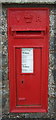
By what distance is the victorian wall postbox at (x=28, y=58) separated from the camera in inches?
120

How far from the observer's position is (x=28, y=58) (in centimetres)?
318

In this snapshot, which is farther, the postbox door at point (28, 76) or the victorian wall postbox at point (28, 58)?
the postbox door at point (28, 76)

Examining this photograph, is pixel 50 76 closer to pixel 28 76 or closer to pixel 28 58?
pixel 28 76

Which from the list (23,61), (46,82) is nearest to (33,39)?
(23,61)

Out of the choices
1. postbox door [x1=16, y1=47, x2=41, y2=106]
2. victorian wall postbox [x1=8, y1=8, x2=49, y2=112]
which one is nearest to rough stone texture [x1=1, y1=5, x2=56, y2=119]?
victorian wall postbox [x1=8, y1=8, x2=49, y2=112]

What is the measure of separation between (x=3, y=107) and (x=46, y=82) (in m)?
0.93

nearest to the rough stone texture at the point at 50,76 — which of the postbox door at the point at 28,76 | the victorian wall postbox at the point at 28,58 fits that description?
the victorian wall postbox at the point at 28,58

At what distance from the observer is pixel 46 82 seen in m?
3.25

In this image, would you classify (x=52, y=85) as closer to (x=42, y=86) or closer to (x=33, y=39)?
(x=42, y=86)

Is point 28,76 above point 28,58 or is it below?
below

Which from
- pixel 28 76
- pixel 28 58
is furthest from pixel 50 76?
pixel 28 58

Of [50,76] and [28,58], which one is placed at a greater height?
[28,58]

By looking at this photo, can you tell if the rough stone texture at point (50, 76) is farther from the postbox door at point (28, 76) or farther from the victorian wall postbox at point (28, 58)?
the postbox door at point (28, 76)

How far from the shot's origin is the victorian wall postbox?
10.0ft
